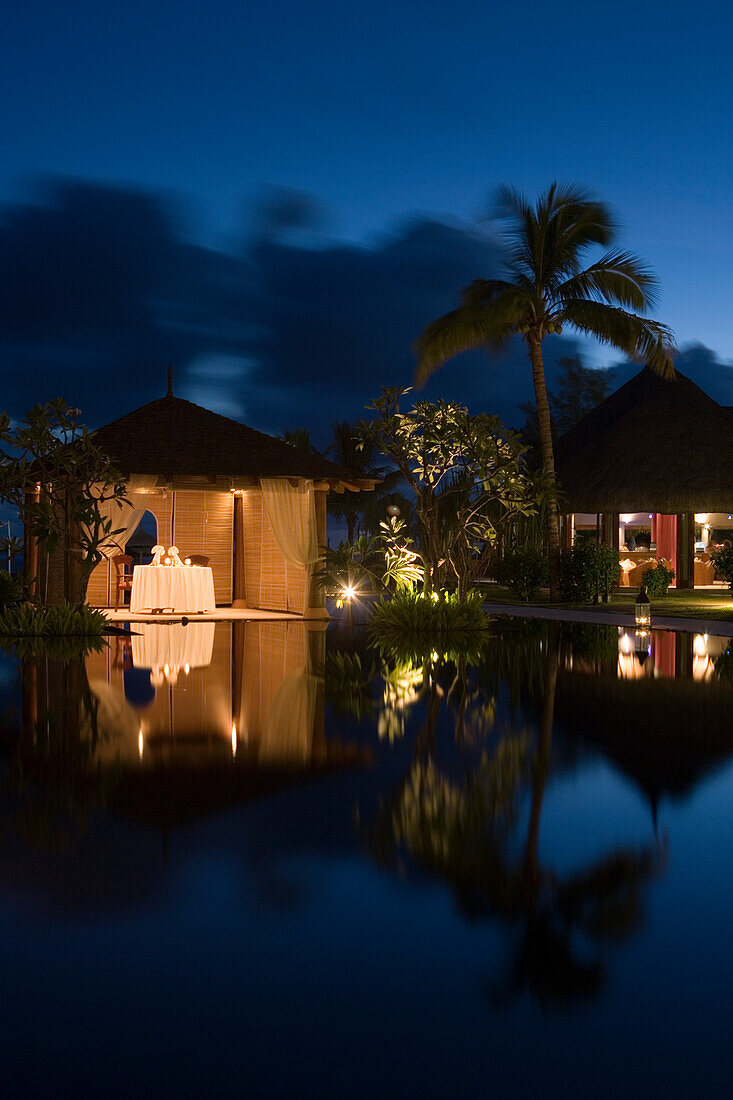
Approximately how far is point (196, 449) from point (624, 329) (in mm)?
9595

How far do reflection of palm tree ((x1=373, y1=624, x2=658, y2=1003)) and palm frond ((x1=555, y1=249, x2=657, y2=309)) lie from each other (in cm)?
1810

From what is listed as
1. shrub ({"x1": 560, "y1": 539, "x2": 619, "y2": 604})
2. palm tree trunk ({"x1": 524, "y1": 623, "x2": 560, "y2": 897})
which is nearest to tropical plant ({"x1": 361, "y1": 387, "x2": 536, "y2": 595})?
palm tree trunk ({"x1": 524, "y1": 623, "x2": 560, "y2": 897})

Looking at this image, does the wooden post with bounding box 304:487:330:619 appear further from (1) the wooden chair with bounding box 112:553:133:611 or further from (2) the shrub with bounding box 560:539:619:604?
(2) the shrub with bounding box 560:539:619:604

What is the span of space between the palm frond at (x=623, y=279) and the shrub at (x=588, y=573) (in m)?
5.47

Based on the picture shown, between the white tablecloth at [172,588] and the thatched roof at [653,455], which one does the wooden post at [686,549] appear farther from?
the white tablecloth at [172,588]

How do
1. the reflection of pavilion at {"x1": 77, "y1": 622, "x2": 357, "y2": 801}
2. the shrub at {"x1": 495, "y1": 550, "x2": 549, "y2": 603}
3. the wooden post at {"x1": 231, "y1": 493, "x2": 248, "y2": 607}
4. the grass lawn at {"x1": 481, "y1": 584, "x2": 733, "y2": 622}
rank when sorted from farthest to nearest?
the shrub at {"x1": 495, "y1": 550, "x2": 549, "y2": 603}
the wooden post at {"x1": 231, "y1": 493, "x2": 248, "y2": 607}
the grass lawn at {"x1": 481, "y1": 584, "x2": 733, "y2": 622}
the reflection of pavilion at {"x1": 77, "y1": 622, "x2": 357, "y2": 801}

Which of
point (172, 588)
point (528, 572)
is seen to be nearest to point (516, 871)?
point (172, 588)

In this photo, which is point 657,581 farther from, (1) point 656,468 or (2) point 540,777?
(2) point 540,777

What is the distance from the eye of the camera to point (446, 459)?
17594mm

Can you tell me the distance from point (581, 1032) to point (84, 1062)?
Result: 134 cm

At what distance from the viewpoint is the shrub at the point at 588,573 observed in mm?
24234

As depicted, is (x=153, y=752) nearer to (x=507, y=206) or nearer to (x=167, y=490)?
(x=167, y=490)

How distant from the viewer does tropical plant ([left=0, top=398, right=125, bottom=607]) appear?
1617 centimetres

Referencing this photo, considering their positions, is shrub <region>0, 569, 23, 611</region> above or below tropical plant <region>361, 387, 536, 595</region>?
below
